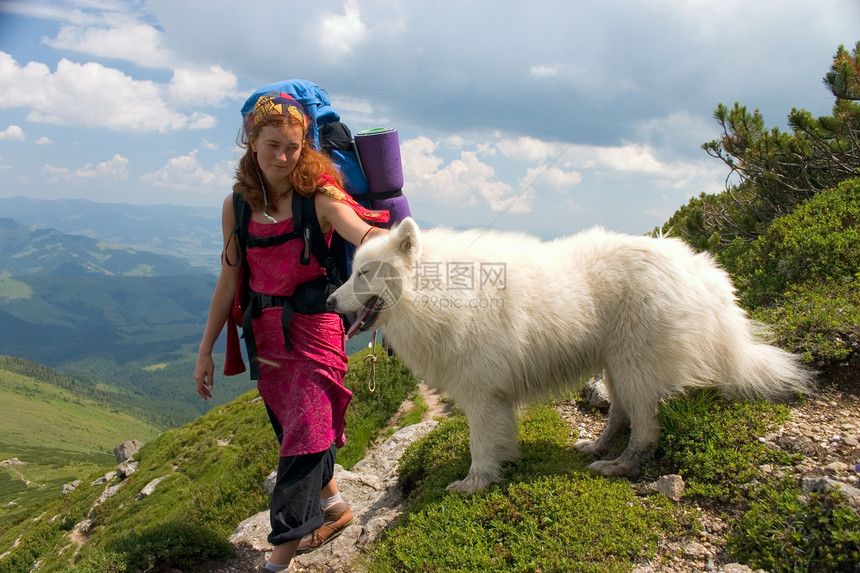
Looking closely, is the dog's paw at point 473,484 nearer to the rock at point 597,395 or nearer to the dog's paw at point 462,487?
the dog's paw at point 462,487

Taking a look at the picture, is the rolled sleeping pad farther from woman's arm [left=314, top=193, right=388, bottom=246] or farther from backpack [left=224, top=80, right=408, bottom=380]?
woman's arm [left=314, top=193, right=388, bottom=246]

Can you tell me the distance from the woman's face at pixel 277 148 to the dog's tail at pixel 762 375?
→ 4.38 metres

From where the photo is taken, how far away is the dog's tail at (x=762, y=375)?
484cm

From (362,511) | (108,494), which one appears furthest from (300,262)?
(108,494)

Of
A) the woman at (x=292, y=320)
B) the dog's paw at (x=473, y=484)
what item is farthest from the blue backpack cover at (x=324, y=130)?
the dog's paw at (x=473, y=484)

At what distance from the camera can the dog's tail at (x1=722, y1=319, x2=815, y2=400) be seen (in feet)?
15.9

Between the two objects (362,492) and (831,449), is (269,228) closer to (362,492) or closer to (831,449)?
(362,492)

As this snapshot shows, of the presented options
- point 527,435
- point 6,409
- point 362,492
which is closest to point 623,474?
point 527,435

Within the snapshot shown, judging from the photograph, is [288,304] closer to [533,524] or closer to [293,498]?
[293,498]

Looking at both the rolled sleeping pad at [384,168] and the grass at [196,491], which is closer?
the rolled sleeping pad at [384,168]

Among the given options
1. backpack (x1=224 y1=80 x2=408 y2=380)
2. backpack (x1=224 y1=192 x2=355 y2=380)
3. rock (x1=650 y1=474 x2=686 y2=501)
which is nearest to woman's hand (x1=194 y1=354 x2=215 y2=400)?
backpack (x1=224 y1=80 x2=408 y2=380)

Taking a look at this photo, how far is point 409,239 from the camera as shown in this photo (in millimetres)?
4332

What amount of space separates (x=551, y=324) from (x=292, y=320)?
2355mm

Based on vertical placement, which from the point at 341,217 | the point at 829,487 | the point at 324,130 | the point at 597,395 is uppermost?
the point at 324,130
